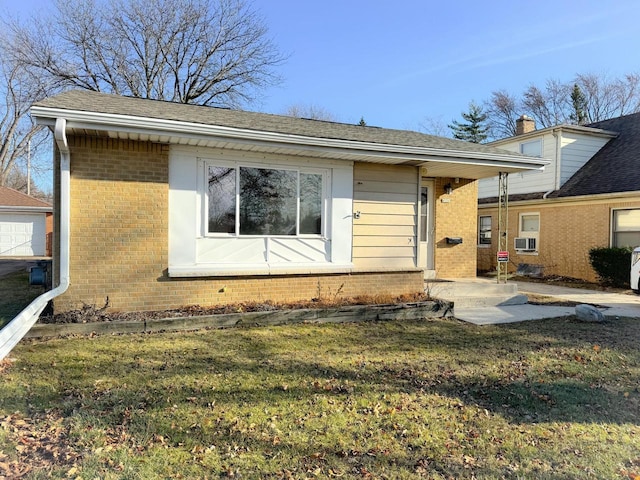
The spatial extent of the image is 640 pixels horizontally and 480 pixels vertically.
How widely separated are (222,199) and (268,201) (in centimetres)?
80

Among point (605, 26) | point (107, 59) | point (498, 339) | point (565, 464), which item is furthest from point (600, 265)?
point (107, 59)

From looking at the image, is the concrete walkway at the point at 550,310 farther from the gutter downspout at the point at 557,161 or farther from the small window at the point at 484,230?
the small window at the point at 484,230

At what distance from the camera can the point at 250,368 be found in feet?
15.0

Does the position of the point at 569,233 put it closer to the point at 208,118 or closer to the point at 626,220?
the point at 626,220

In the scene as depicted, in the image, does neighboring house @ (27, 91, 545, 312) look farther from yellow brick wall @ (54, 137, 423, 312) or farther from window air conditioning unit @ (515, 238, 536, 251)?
window air conditioning unit @ (515, 238, 536, 251)

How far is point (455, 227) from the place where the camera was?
35.7 feet

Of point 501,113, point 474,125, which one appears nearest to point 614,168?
point 474,125

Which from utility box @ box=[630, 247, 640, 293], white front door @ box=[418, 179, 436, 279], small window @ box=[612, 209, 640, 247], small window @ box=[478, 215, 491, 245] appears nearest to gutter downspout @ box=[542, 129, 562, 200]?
small window @ box=[612, 209, 640, 247]

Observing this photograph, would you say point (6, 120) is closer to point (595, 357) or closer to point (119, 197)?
point (119, 197)

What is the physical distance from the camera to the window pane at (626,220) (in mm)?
12039

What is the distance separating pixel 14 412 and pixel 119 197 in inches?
147

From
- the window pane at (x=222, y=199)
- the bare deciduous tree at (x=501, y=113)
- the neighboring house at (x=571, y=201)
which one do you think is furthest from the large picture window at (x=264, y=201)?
the bare deciduous tree at (x=501, y=113)

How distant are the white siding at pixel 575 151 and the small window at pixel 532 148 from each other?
80 centimetres

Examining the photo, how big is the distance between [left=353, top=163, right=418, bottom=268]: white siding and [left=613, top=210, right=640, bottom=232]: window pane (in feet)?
25.8
